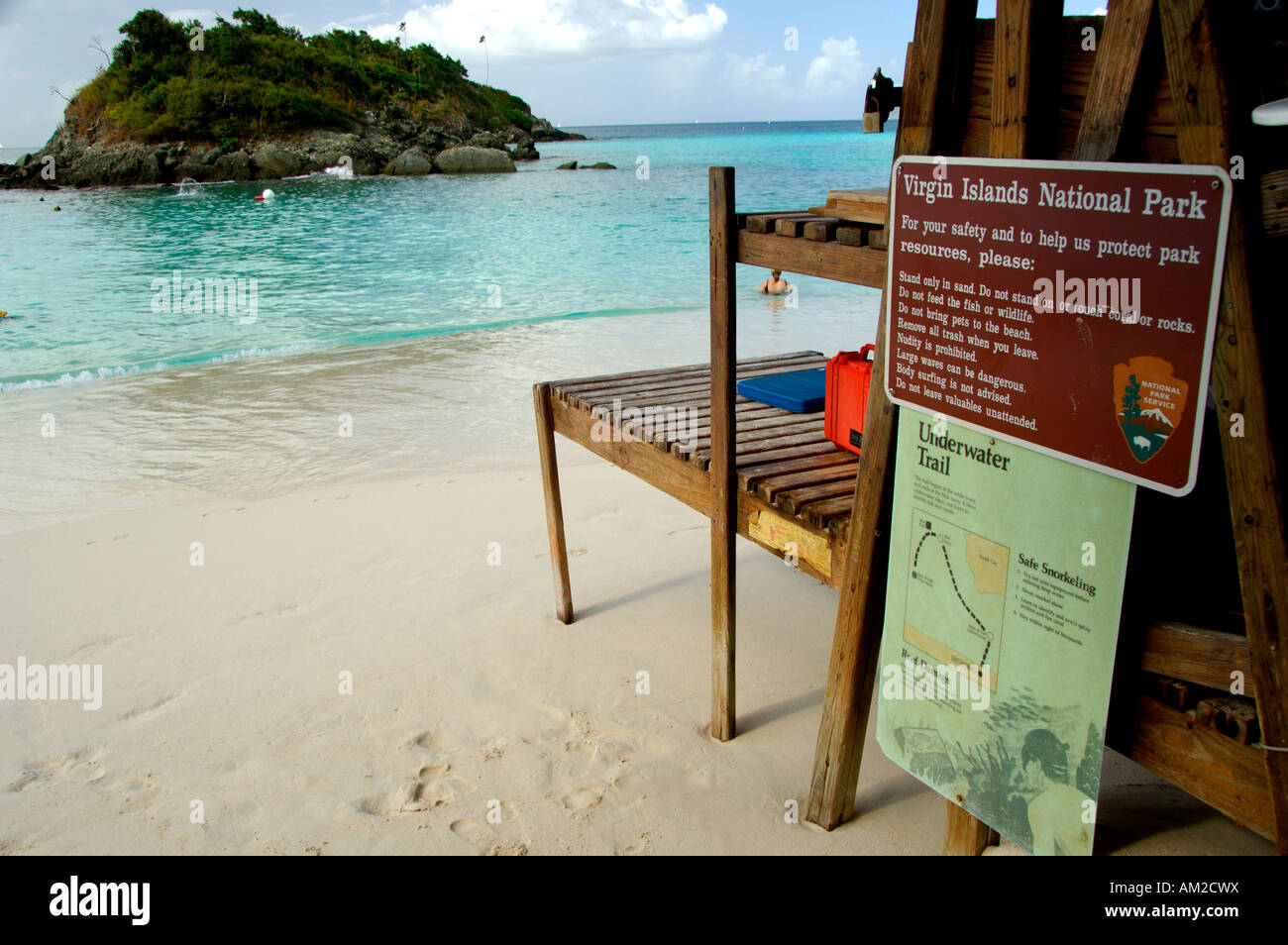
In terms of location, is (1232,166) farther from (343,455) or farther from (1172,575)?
(343,455)

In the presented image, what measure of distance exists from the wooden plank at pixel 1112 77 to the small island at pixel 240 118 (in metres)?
56.0

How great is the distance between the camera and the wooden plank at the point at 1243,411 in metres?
1.63

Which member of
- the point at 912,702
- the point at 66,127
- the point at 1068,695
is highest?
the point at 66,127

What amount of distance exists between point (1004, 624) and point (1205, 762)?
48cm

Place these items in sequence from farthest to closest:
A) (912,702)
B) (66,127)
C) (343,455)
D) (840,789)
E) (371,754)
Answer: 1. (66,127)
2. (343,455)
3. (371,754)
4. (840,789)
5. (912,702)

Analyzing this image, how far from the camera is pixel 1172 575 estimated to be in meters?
2.18

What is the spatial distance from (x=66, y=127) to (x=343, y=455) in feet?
217

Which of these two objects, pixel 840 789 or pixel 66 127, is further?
pixel 66 127

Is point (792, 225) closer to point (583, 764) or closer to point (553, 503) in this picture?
point (583, 764)

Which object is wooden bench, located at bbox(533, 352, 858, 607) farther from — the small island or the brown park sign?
the small island

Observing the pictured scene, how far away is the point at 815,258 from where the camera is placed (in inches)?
108

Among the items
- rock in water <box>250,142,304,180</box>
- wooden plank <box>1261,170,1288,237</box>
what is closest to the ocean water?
wooden plank <box>1261,170,1288,237</box>
